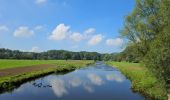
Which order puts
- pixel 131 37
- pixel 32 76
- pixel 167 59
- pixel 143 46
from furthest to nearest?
pixel 32 76, pixel 131 37, pixel 143 46, pixel 167 59

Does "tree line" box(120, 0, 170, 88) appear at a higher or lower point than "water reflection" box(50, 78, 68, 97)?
higher

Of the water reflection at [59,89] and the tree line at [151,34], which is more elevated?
the tree line at [151,34]

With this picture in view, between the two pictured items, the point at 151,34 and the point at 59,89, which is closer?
the point at 151,34

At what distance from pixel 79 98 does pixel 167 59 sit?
12.7 metres

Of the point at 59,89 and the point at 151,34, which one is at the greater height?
the point at 151,34

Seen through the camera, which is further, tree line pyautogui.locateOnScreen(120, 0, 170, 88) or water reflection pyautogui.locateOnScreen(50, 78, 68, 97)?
water reflection pyautogui.locateOnScreen(50, 78, 68, 97)

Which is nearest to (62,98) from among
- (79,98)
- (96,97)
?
(79,98)

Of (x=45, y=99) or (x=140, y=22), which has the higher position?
(x=140, y=22)

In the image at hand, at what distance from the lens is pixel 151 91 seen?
3462cm

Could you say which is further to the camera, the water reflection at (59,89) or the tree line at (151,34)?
the water reflection at (59,89)

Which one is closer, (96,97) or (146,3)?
(96,97)

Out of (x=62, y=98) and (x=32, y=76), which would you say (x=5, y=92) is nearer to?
(x=62, y=98)

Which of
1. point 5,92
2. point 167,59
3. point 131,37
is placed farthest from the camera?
point 131,37

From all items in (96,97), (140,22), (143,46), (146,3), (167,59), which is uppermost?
(146,3)
